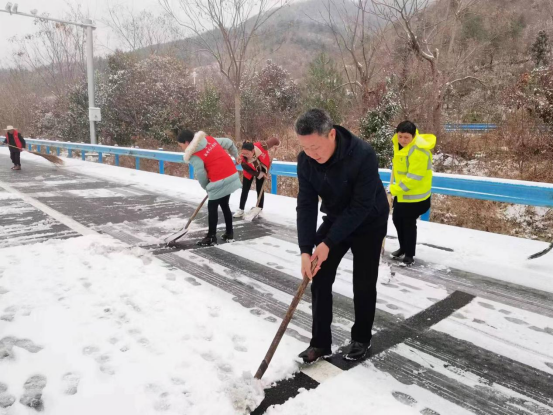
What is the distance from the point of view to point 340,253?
8.39ft

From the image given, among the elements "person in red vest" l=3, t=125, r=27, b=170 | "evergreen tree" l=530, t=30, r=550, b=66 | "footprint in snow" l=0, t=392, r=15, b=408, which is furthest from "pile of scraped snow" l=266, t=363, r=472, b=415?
"evergreen tree" l=530, t=30, r=550, b=66

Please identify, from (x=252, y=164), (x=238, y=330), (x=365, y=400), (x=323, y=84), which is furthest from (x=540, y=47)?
(x=365, y=400)

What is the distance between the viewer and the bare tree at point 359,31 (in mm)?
A: 15258

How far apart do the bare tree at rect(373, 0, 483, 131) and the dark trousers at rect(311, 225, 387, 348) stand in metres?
11.9

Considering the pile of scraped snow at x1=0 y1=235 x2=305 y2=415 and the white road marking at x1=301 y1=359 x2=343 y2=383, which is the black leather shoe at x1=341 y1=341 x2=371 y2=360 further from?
the pile of scraped snow at x1=0 y1=235 x2=305 y2=415

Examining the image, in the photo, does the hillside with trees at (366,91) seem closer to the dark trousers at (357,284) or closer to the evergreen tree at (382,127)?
the evergreen tree at (382,127)

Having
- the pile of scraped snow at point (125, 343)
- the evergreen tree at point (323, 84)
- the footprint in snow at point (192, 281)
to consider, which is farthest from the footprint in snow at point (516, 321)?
→ the evergreen tree at point (323, 84)

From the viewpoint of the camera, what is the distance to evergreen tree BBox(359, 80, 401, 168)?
39.7ft

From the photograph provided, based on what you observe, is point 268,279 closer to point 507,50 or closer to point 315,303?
point 315,303

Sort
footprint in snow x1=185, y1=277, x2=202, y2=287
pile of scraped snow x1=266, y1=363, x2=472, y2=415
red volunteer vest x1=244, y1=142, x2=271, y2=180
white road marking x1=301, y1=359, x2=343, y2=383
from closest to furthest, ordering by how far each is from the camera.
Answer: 1. pile of scraped snow x1=266, y1=363, x2=472, y2=415
2. white road marking x1=301, y1=359, x2=343, y2=383
3. footprint in snow x1=185, y1=277, x2=202, y2=287
4. red volunteer vest x1=244, y1=142, x2=271, y2=180

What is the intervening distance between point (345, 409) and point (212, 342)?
1.08 meters

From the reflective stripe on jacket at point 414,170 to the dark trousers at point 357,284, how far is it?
1.85 meters

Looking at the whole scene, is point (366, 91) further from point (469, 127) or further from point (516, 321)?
point (516, 321)

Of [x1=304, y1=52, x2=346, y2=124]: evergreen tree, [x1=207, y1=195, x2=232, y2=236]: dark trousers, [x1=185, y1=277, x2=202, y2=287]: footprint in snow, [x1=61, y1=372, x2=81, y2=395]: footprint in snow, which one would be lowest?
[x1=61, y1=372, x2=81, y2=395]: footprint in snow
